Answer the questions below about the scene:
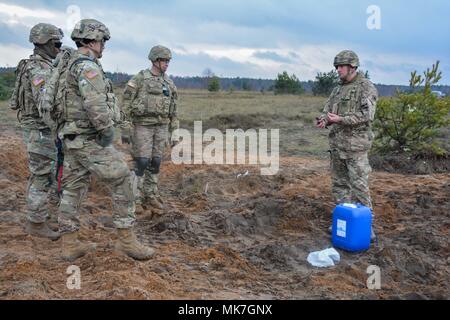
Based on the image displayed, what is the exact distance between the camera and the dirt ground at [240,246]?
430 centimetres

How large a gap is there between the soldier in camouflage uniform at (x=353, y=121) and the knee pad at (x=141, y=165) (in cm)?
243

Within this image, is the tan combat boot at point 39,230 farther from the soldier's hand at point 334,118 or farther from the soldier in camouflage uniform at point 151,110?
the soldier's hand at point 334,118

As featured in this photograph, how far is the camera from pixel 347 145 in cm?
597

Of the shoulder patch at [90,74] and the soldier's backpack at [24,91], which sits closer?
the shoulder patch at [90,74]

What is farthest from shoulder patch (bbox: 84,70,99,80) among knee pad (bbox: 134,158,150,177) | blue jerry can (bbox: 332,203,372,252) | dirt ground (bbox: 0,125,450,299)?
blue jerry can (bbox: 332,203,372,252)

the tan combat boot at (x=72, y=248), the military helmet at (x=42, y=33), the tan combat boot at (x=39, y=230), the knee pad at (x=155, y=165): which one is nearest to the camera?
the tan combat boot at (x=72, y=248)

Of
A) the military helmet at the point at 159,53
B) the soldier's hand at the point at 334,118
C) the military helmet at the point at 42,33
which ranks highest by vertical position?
the military helmet at the point at 42,33

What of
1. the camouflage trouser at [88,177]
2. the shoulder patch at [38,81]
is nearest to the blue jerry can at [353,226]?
the camouflage trouser at [88,177]

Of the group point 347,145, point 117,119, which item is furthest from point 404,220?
point 117,119

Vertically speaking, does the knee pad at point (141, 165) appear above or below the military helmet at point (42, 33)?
below

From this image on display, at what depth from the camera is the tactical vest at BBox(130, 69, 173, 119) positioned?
21.8 feet
